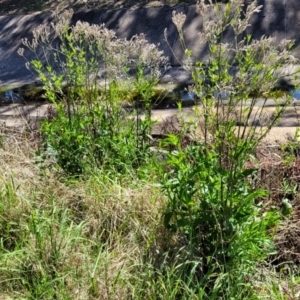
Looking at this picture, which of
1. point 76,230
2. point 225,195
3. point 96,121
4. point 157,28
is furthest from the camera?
point 157,28

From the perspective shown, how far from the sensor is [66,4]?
29.3 feet

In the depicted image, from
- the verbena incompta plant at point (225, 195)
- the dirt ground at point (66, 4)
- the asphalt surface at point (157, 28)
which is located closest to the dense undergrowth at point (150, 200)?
the verbena incompta plant at point (225, 195)

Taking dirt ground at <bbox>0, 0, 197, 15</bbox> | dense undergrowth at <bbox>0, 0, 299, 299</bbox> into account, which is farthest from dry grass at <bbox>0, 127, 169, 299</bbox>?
dirt ground at <bbox>0, 0, 197, 15</bbox>

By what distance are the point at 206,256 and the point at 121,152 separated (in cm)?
106

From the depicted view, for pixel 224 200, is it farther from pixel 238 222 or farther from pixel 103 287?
pixel 103 287

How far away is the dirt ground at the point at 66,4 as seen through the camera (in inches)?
325

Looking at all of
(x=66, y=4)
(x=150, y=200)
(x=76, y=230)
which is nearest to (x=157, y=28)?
(x=66, y=4)

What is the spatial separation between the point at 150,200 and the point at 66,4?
614 cm

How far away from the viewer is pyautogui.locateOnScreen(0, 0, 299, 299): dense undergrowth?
116 inches

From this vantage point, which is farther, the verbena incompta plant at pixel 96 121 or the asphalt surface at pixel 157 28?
the asphalt surface at pixel 157 28

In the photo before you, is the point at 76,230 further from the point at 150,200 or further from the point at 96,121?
the point at 96,121

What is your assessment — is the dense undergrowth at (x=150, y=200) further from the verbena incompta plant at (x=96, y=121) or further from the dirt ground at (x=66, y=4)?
Result: the dirt ground at (x=66, y=4)

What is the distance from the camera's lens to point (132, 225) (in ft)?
11.3

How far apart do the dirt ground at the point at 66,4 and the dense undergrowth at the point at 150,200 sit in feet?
14.4
